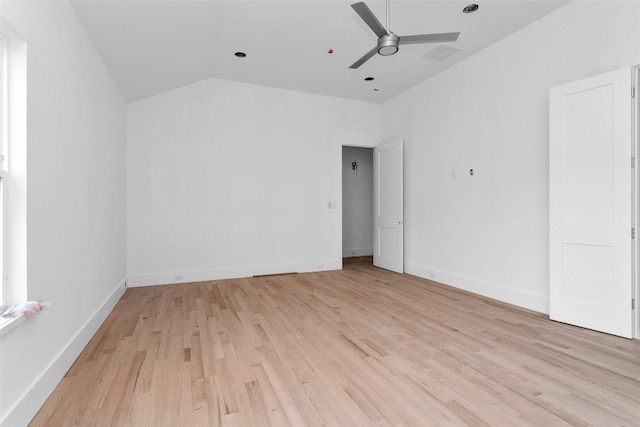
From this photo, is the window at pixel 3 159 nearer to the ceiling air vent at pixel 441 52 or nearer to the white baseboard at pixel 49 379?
the white baseboard at pixel 49 379

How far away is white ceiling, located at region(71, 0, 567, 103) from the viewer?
9.92 feet

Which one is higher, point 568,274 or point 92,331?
point 568,274

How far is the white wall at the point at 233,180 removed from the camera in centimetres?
481

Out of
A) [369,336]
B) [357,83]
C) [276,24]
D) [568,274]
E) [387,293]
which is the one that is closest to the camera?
[369,336]

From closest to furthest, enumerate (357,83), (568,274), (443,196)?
(568,274) → (443,196) → (357,83)

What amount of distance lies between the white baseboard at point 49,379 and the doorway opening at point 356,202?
543cm

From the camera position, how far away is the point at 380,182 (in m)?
6.16

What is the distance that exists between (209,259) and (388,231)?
10.3 ft

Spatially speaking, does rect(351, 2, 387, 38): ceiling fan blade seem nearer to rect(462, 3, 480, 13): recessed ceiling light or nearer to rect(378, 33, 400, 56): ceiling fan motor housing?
rect(378, 33, 400, 56): ceiling fan motor housing

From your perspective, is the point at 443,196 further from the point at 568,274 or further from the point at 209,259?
the point at 209,259

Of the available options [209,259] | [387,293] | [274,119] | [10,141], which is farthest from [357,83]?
[10,141]

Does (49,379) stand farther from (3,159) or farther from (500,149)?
(500,149)

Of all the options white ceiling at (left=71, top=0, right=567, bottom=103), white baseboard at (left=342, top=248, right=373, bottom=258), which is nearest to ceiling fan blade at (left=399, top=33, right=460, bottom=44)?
white ceiling at (left=71, top=0, right=567, bottom=103)

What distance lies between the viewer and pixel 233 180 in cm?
529
